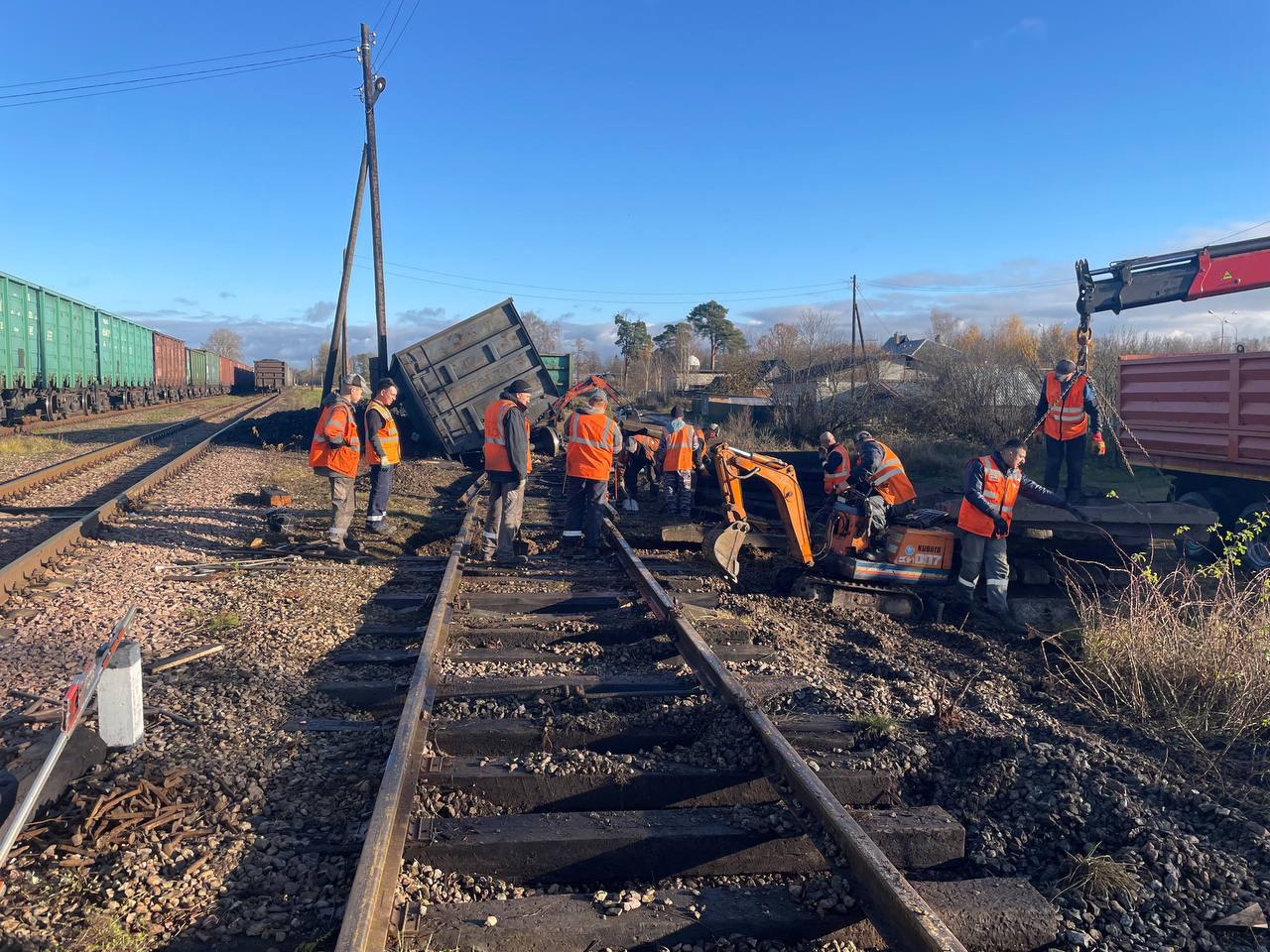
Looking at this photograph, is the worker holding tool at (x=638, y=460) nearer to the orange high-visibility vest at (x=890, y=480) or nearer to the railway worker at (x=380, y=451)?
the railway worker at (x=380, y=451)

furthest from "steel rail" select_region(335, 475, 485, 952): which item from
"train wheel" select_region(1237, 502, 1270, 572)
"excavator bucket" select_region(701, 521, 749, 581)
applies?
"train wheel" select_region(1237, 502, 1270, 572)

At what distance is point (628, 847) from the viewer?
→ 3270mm

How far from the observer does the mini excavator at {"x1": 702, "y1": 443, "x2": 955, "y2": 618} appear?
762 cm

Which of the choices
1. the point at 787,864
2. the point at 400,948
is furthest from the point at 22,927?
the point at 787,864

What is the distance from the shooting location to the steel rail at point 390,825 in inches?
101

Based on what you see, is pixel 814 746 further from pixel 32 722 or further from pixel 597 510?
pixel 597 510

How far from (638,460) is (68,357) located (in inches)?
708

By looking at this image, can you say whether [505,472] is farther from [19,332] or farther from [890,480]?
[19,332]

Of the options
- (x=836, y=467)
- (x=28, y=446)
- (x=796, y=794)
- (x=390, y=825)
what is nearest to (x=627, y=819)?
(x=796, y=794)

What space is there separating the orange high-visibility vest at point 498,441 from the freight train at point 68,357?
1577 cm

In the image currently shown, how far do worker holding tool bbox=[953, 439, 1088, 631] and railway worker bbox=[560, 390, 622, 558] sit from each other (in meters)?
3.32

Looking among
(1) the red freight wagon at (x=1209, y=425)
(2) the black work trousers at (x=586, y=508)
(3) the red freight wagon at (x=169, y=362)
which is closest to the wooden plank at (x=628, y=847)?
(2) the black work trousers at (x=586, y=508)

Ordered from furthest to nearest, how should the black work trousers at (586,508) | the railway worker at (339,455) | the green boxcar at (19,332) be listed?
1. the green boxcar at (19,332)
2. the railway worker at (339,455)
3. the black work trousers at (586,508)

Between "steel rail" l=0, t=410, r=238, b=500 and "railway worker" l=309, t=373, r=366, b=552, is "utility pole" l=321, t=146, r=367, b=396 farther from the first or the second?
"railway worker" l=309, t=373, r=366, b=552
